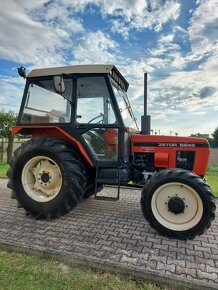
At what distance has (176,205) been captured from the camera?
11.0ft

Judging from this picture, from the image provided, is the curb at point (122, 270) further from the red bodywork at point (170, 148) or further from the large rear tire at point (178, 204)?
the red bodywork at point (170, 148)

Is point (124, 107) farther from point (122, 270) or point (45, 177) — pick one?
point (122, 270)

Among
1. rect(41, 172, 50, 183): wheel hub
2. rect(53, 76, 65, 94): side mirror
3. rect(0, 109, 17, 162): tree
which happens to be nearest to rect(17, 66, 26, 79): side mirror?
rect(53, 76, 65, 94): side mirror

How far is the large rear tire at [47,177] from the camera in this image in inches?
149

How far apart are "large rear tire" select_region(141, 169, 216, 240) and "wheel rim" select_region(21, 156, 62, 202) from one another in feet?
5.28

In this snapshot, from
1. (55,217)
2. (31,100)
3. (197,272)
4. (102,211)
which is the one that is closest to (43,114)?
(31,100)

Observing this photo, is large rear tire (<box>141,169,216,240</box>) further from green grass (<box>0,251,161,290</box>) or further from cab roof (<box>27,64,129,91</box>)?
cab roof (<box>27,64,129,91</box>)

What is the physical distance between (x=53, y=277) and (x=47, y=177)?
6.37ft

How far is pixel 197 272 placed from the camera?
8.16 feet

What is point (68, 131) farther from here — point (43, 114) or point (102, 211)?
point (102, 211)

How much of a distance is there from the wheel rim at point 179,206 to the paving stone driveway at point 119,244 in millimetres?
243

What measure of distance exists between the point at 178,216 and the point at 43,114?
280cm

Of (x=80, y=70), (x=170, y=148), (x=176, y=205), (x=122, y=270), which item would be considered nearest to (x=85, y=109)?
(x=80, y=70)

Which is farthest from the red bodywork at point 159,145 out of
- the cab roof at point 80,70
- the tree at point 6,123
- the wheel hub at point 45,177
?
the tree at point 6,123
